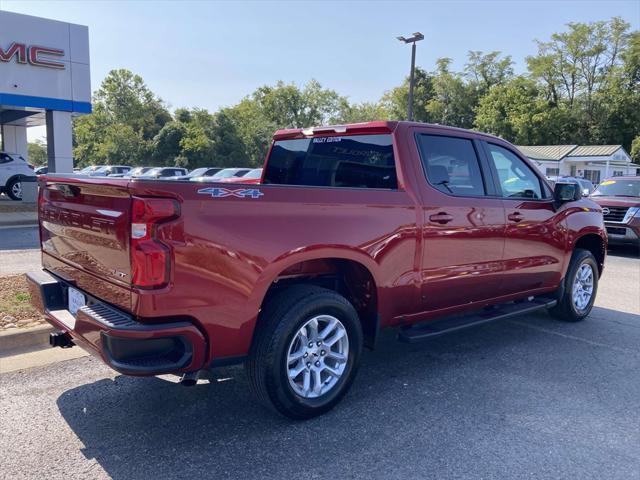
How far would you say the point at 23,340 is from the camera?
4695mm

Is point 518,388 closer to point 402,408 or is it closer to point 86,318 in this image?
point 402,408

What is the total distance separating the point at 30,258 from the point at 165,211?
283 inches

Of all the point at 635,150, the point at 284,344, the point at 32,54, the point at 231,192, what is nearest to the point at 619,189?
the point at 284,344

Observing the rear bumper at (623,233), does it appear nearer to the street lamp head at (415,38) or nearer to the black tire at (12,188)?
the street lamp head at (415,38)

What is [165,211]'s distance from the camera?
2814 millimetres

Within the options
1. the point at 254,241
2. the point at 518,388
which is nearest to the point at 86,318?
the point at 254,241

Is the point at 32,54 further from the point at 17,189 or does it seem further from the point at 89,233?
the point at 89,233

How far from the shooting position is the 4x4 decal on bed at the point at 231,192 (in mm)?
2961

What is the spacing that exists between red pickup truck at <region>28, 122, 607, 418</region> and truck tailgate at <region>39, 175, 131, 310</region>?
14 mm

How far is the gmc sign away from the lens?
16.0 meters

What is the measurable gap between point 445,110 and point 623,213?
189 ft

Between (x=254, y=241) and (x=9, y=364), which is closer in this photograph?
(x=254, y=241)

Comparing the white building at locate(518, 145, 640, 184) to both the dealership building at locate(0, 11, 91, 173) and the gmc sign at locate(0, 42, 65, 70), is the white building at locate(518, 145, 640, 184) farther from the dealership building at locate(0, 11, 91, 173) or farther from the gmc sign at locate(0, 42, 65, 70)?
Answer: the gmc sign at locate(0, 42, 65, 70)

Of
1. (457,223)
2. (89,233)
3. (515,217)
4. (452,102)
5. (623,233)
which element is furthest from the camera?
(452,102)
